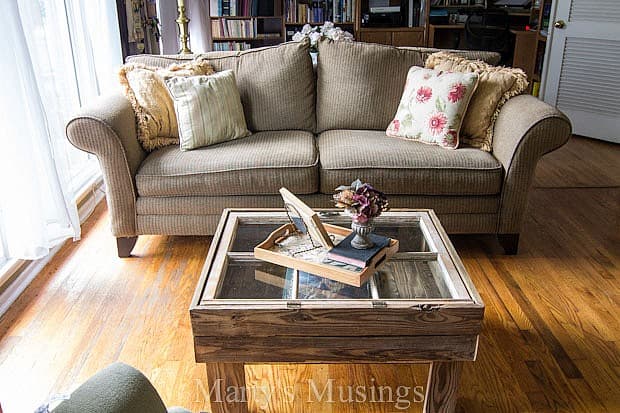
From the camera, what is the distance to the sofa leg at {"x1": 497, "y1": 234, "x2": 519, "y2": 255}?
2.55 meters

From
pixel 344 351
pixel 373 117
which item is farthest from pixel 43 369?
pixel 373 117

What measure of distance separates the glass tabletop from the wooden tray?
20 mm

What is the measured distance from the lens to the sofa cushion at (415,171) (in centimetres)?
241

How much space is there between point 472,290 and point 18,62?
191 cm

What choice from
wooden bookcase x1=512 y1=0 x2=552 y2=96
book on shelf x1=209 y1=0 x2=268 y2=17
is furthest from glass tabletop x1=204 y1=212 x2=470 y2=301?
book on shelf x1=209 y1=0 x2=268 y2=17

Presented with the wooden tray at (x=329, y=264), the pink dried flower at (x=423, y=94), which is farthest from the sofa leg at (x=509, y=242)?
the wooden tray at (x=329, y=264)

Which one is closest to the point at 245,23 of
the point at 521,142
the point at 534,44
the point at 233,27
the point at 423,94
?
the point at 233,27

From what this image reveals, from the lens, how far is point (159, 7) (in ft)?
14.5

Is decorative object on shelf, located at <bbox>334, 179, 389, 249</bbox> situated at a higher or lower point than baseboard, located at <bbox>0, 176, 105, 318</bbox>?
higher

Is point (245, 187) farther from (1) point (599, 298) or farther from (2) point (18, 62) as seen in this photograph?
(1) point (599, 298)

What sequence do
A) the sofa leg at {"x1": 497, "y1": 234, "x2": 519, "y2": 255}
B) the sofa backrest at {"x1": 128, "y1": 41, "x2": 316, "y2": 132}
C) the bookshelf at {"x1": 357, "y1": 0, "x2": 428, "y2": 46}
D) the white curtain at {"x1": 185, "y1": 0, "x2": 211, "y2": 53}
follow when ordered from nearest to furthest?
the sofa leg at {"x1": 497, "y1": 234, "x2": 519, "y2": 255} → the sofa backrest at {"x1": 128, "y1": 41, "x2": 316, "y2": 132} → the white curtain at {"x1": 185, "y1": 0, "x2": 211, "y2": 53} → the bookshelf at {"x1": 357, "y1": 0, "x2": 428, "y2": 46}

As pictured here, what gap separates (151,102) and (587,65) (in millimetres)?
3418

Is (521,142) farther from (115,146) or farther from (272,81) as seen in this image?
(115,146)

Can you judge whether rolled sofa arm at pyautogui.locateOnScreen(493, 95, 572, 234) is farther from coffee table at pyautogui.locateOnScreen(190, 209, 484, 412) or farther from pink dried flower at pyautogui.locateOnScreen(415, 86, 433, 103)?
coffee table at pyautogui.locateOnScreen(190, 209, 484, 412)
